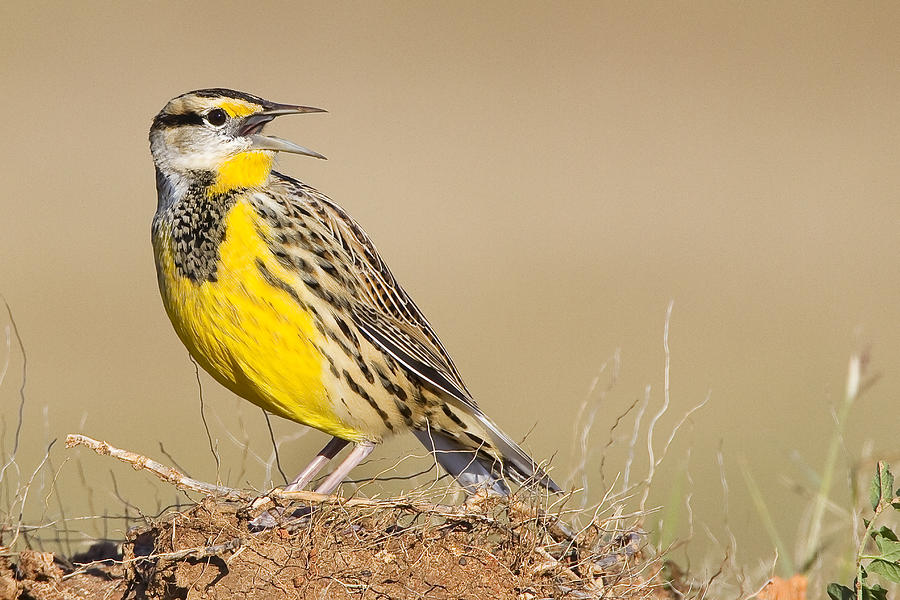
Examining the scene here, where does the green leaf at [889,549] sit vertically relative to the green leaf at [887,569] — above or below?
above

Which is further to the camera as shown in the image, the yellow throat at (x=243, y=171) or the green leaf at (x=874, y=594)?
the yellow throat at (x=243, y=171)

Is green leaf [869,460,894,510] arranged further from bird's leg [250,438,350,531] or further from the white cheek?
the white cheek

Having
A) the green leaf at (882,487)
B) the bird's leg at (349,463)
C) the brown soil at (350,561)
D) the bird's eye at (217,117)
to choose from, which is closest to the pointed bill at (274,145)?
the bird's eye at (217,117)

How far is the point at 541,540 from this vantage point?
3.52m

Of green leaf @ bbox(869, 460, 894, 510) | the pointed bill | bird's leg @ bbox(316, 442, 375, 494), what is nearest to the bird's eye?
the pointed bill

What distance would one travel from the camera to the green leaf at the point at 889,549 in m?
3.53

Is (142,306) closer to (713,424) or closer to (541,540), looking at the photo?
(713,424)

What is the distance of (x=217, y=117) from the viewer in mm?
4441

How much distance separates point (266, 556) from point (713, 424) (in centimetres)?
636

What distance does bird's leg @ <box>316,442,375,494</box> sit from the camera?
14.4ft

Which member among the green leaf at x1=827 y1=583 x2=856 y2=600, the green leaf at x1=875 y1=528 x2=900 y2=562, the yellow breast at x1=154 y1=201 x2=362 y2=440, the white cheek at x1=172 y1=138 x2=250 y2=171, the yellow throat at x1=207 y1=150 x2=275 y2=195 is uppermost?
the white cheek at x1=172 y1=138 x2=250 y2=171

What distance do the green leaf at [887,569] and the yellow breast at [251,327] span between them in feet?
5.57

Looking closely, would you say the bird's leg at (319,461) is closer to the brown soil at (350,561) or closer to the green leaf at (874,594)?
the brown soil at (350,561)

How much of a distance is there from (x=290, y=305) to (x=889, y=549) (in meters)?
1.87
